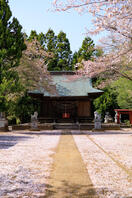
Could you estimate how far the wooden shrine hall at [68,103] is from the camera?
20194mm

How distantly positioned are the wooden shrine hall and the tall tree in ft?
19.0

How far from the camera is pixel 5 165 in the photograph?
4.92 metres

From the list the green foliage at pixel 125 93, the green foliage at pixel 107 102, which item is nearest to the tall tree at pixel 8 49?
the green foliage at pixel 125 93

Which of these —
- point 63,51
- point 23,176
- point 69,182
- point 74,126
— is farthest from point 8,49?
point 63,51

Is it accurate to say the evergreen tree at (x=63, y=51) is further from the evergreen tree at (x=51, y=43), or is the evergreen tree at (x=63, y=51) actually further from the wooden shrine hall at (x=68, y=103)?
the wooden shrine hall at (x=68, y=103)

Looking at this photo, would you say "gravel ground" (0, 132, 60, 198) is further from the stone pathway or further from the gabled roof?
the gabled roof

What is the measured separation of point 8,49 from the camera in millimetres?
14031

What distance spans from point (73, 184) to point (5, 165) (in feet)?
6.82

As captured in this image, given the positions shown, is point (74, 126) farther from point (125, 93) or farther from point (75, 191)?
point (75, 191)

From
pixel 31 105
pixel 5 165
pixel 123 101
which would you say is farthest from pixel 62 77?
pixel 5 165

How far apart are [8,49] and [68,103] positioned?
9929mm

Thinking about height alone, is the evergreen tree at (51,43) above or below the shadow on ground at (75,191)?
above

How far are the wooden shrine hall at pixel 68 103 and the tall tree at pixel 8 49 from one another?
5.78 m

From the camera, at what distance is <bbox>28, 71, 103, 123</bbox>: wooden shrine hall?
20.2 metres
